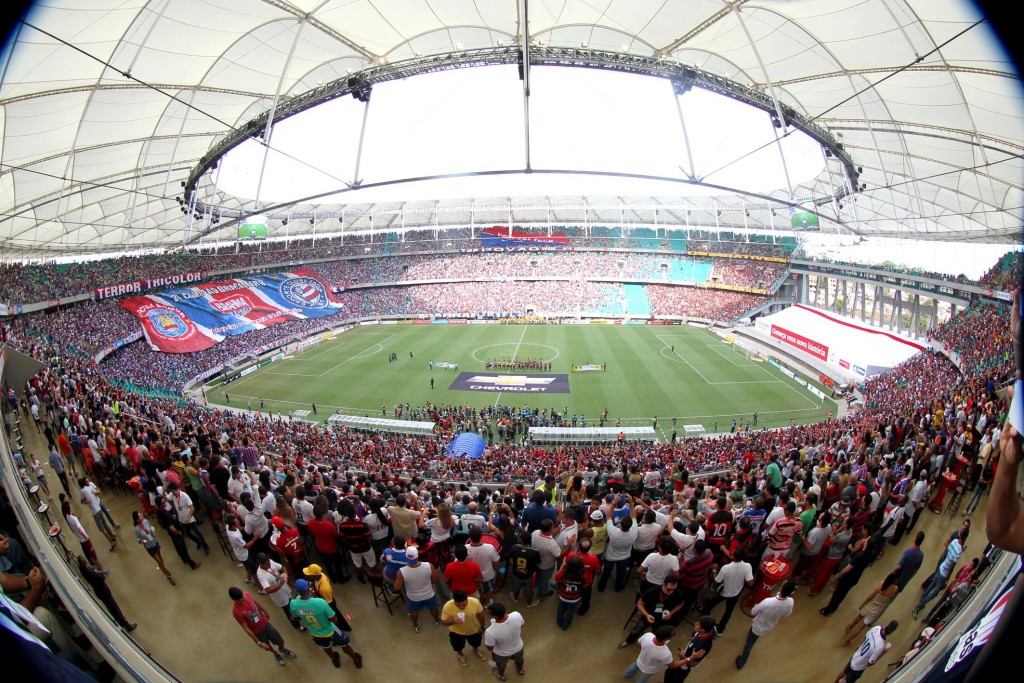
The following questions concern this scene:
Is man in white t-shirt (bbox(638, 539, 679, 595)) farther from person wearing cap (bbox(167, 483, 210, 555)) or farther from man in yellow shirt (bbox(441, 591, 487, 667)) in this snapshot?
person wearing cap (bbox(167, 483, 210, 555))

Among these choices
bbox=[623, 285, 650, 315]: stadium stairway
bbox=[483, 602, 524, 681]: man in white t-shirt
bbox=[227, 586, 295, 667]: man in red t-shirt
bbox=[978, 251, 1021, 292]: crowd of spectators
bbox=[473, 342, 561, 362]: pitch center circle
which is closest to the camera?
bbox=[483, 602, 524, 681]: man in white t-shirt

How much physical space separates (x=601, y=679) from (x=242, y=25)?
15.6m

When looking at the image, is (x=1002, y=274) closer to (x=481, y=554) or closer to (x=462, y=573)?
(x=481, y=554)

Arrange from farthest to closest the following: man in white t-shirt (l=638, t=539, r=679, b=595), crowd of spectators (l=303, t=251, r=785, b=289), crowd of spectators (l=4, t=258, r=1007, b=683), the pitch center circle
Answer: crowd of spectators (l=303, t=251, r=785, b=289) → the pitch center circle → crowd of spectators (l=4, t=258, r=1007, b=683) → man in white t-shirt (l=638, t=539, r=679, b=595)

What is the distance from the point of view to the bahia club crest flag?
105ft

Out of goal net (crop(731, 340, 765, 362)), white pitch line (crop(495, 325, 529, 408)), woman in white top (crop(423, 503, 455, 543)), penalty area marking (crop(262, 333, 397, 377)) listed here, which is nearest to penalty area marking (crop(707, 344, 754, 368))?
goal net (crop(731, 340, 765, 362))

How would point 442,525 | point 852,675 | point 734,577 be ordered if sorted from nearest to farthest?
point 852,675 < point 734,577 < point 442,525

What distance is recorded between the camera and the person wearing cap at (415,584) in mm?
4418

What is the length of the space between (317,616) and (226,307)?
1624 inches

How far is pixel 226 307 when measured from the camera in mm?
37938

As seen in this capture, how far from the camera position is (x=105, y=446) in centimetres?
760

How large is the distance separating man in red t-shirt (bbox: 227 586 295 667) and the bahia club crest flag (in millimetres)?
33779

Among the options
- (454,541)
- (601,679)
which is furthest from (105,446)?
(601,679)

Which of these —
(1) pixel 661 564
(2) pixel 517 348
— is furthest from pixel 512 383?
(1) pixel 661 564
